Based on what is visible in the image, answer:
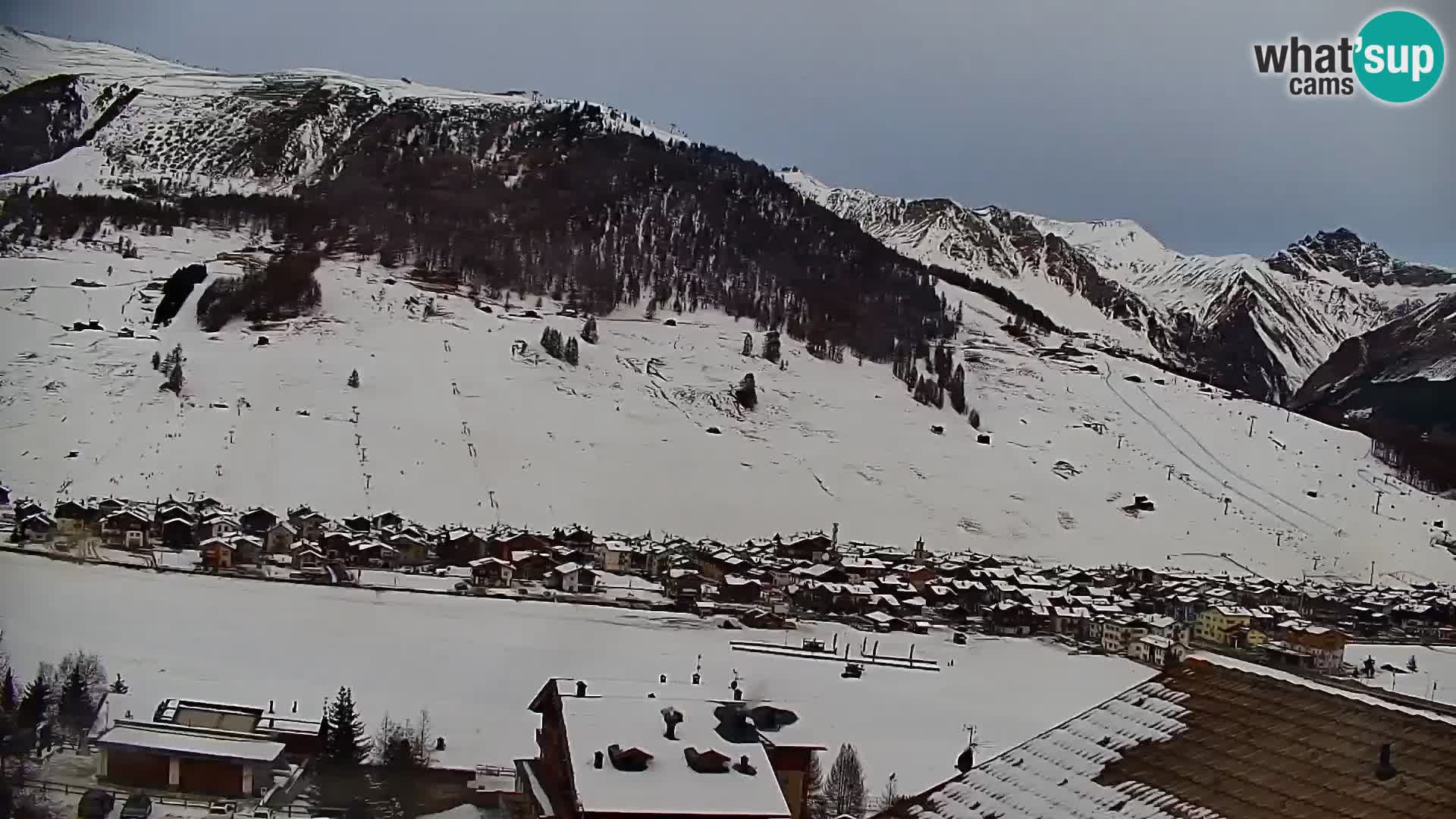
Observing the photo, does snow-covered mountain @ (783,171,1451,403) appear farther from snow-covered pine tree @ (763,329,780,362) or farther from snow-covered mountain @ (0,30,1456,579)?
snow-covered pine tree @ (763,329,780,362)

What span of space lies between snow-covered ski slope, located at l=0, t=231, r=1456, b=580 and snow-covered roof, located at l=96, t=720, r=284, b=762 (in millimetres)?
4268

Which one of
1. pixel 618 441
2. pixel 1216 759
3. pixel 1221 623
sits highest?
pixel 618 441

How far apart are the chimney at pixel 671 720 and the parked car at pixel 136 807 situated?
133cm

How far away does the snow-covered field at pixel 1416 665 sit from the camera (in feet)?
18.8

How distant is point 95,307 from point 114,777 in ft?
37.4

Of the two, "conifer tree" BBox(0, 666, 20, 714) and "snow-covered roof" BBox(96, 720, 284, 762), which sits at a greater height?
"conifer tree" BBox(0, 666, 20, 714)

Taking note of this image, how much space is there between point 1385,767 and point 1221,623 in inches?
305

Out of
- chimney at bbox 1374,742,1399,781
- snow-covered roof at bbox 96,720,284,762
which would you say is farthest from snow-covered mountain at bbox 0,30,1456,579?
A: chimney at bbox 1374,742,1399,781

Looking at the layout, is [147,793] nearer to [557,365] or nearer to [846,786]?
[846,786]

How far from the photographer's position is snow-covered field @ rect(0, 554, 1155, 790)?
159 inches

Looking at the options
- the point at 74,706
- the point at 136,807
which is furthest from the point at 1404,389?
the point at 136,807

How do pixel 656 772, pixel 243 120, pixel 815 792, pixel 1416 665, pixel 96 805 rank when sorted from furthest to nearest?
pixel 243 120, pixel 1416 665, pixel 815 792, pixel 96 805, pixel 656 772

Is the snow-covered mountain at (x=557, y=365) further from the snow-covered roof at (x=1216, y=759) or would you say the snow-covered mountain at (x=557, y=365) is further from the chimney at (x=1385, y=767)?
the chimney at (x=1385, y=767)

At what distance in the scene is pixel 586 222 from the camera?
23797 millimetres
